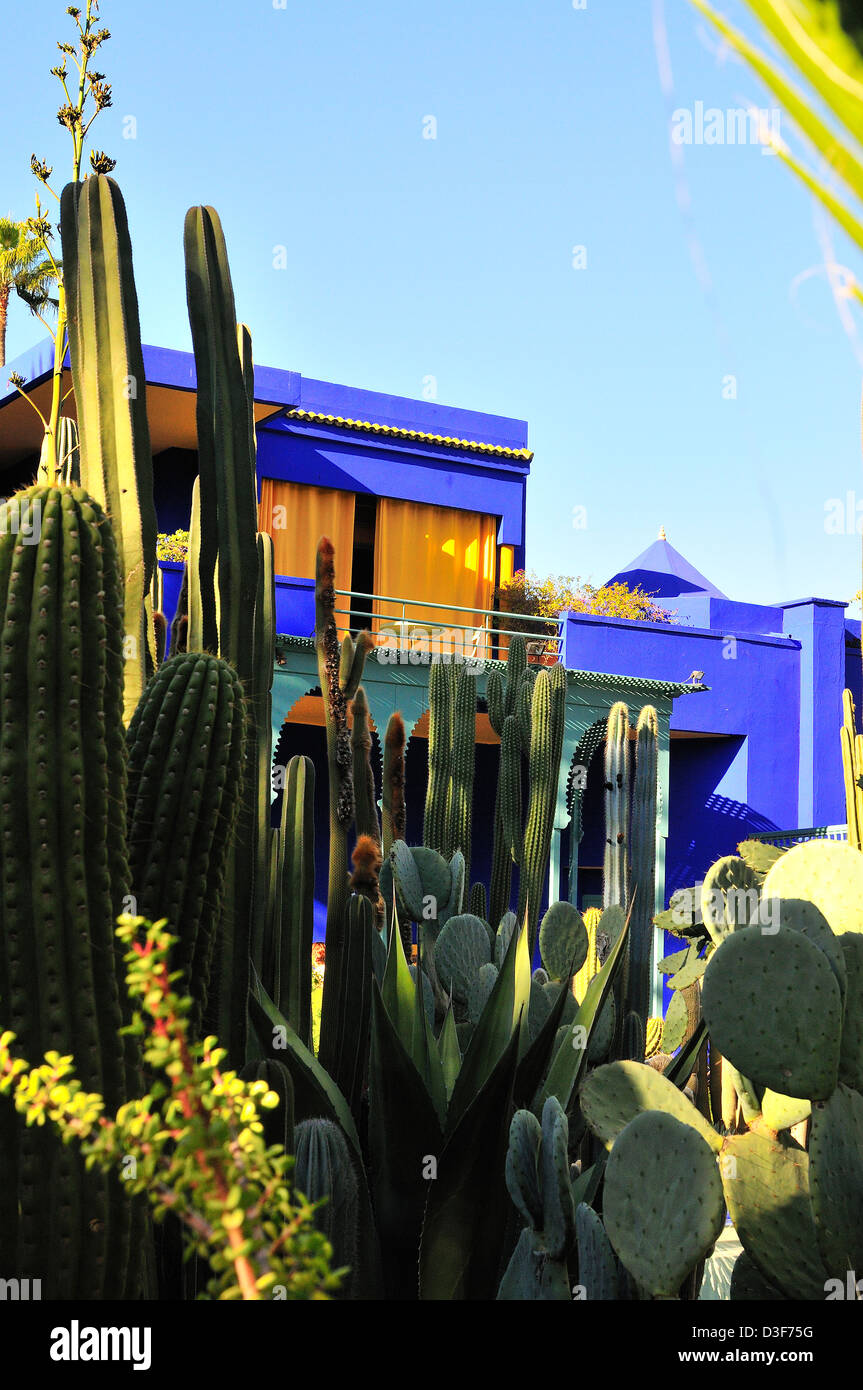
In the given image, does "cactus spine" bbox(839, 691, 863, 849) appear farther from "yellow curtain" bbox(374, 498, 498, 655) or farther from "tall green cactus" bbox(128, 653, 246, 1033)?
"yellow curtain" bbox(374, 498, 498, 655)

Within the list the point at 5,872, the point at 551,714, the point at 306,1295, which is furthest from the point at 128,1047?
the point at 551,714

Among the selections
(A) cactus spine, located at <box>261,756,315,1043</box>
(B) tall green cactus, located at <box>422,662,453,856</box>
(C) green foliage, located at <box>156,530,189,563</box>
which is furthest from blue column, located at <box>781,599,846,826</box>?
(A) cactus spine, located at <box>261,756,315,1043</box>

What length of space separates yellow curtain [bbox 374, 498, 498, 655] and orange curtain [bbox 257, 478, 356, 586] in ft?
1.99

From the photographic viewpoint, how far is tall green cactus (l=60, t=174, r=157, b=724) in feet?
9.08

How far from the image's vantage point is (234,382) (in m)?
2.92

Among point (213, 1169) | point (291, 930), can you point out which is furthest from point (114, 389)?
point (213, 1169)

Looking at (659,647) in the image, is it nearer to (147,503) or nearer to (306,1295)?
(147,503)

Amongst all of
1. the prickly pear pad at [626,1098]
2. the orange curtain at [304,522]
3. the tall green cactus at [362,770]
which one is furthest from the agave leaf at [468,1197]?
the orange curtain at [304,522]

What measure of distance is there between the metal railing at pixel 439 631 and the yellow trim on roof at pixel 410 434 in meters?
2.46

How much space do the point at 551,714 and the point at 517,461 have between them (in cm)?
1209

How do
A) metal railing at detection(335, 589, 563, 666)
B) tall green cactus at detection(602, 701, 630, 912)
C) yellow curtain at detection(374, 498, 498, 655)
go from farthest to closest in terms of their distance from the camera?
yellow curtain at detection(374, 498, 498, 655), metal railing at detection(335, 589, 563, 666), tall green cactus at detection(602, 701, 630, 912)

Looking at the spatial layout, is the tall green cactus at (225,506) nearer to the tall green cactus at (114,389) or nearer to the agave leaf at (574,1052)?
the tall green cactus at (114,389)

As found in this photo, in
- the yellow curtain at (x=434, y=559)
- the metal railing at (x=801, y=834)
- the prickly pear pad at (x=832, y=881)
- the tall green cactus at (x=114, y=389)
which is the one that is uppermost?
the yellow curtain at (x=434, y=559)

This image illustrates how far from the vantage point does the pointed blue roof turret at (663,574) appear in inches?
828
